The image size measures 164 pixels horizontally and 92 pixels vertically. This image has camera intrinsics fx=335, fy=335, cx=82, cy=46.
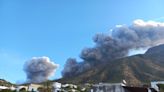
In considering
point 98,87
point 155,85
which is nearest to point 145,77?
point 155,85

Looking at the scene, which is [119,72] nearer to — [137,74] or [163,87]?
[137,74]

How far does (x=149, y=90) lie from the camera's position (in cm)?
4603

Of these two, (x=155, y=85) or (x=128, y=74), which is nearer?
(x=155, y=85)

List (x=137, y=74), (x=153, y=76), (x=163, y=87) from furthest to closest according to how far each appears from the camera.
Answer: (x=137, y=74), (x=153, y=76), (x=163, y=87)

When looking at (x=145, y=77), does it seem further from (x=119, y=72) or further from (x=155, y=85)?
(x=155, y=85)

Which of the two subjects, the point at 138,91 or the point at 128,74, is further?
the point at 128,74

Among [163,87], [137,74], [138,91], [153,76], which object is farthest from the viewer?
[137,74]

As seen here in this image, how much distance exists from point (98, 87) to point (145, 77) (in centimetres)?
14127

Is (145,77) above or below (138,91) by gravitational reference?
above

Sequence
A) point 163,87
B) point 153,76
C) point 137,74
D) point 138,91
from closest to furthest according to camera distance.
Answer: point 138,91, point 163,87, point 153,76, point 137,74

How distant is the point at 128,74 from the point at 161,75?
1842 cm

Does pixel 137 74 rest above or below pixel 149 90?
above

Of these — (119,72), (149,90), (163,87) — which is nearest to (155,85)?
(163,87)

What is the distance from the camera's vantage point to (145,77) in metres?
184
